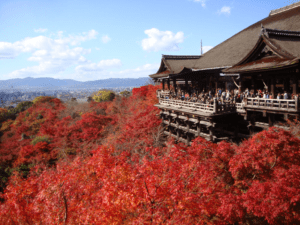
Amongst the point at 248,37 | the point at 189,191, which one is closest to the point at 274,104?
the point at 189,191

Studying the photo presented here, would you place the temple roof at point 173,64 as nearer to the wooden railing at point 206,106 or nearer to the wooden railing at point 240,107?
the wooden railing at point 206,106

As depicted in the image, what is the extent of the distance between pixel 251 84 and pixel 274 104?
4031 millimetres

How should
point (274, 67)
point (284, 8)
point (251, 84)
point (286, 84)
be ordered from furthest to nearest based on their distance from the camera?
point (284, 8)
point (251, 84)
point (286, 84)
point (274, 67)

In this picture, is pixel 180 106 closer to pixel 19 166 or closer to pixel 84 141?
pixel 84 141

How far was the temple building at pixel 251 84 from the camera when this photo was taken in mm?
12836

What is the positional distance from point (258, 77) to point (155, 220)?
45.0 feet

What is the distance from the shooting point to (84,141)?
26.9 metres

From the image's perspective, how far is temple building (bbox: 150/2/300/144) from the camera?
42.1 ft

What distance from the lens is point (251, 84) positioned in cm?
1648

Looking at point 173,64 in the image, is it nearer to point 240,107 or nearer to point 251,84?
point 251,84

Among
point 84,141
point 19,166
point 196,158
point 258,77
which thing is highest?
point 258,77

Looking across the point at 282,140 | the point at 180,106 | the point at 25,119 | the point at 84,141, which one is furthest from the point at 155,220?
the point at 25,119

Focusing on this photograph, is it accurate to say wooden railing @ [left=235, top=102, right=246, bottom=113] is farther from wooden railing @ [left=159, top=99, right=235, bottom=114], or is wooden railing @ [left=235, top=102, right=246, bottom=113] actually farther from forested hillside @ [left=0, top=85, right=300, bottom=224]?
forested hillside @ [left=0, top=85, right=300, bottom=224]

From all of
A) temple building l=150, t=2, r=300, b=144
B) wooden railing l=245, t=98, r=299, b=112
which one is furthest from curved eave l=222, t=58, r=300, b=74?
wooden railing l=245, t=98, r=299, b=112
